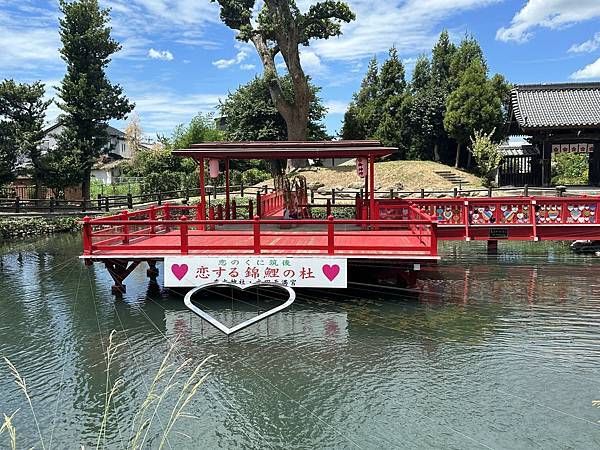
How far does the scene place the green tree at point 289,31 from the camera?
33.5 metres

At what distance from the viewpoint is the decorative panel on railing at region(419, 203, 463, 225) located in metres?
14.4

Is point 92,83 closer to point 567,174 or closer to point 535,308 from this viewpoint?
A: point 535,308

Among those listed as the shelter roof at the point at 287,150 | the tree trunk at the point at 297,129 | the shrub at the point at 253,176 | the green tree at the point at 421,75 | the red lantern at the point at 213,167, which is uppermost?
the green tree at the point at 421,75

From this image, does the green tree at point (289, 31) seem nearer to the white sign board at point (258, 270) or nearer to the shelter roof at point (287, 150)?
the shelter roof at point (287, 150)

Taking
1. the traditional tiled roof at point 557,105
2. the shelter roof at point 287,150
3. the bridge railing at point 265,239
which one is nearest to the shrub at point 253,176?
the traditional tiled roof at point 557,105

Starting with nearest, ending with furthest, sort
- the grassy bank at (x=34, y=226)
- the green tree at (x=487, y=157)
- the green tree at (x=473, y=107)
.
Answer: the grassy bank at (x=34, y=226) → the green tree at (x=487, y=157) → the green tree at (x=473, y=107)

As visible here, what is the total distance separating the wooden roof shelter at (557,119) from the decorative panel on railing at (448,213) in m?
15.3

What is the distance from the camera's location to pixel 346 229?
47.0 feet

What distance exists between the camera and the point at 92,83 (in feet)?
105

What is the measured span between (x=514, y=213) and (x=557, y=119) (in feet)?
54.4

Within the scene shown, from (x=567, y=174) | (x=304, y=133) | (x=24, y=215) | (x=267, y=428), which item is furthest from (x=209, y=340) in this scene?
(x=567, y=174)

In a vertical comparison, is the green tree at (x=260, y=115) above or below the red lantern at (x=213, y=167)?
above

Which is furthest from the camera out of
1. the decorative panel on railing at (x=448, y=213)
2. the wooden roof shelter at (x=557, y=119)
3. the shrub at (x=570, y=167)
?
the shrub at (x=570, y=167)

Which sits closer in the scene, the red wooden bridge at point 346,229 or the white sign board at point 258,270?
the white sign board at point 258,270
